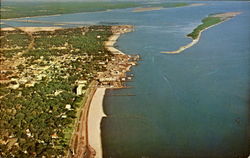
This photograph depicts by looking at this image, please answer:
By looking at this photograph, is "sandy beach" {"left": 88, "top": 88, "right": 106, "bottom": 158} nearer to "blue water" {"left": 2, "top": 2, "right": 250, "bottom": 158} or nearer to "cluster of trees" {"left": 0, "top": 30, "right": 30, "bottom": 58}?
"blue water" {"left": 2, "top": 2, "right": 250, "bottom": 158}

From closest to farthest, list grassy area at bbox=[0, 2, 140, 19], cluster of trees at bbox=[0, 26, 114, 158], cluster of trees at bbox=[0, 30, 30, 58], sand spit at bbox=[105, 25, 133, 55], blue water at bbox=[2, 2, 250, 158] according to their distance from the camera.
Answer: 1. cluster of trees at bbox=[0, 26, 114, 158]
2. blue water at bbox=[2, 2, 250, 158]
3. cluster of trees at bbox=[0, 30, 30, 58]
4. sand spit at bbox=[105, 25, 133, 55]
5. grassy area at bbox=[0, 2, 140, 19]

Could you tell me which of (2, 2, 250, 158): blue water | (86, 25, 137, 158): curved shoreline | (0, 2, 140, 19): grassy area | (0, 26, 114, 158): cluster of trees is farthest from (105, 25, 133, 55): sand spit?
(0, 2, 140, 19): grassy area

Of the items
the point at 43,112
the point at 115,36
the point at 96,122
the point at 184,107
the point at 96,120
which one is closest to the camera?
the point at 96,122

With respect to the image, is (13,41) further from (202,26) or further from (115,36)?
(202,26)

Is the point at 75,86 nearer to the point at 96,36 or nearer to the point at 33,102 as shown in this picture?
the point at 33,102

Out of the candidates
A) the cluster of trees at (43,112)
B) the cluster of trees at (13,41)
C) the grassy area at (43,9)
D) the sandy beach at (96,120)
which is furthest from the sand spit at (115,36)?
the grassy area at (43,9)

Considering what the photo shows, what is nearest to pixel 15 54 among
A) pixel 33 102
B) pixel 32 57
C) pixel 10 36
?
pixel 32 57

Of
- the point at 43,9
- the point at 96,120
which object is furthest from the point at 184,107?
the point at 43,9
